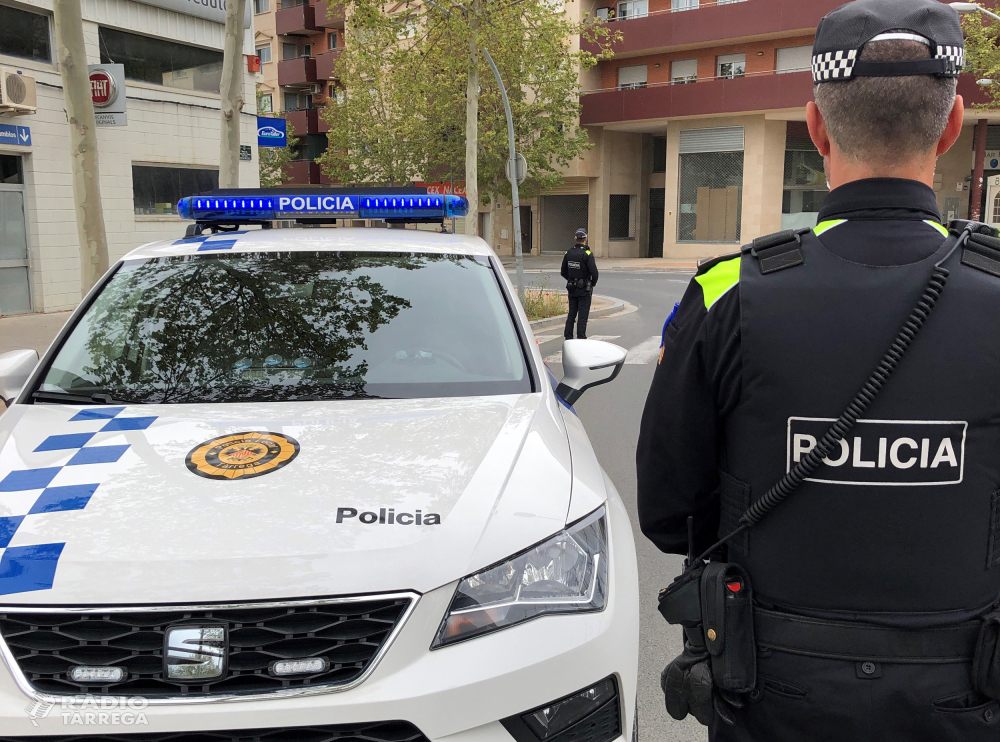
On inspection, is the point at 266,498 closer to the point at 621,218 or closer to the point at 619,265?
the point at 619,265

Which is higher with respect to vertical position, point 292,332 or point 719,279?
point 719,279

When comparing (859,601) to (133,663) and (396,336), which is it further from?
(396,336)

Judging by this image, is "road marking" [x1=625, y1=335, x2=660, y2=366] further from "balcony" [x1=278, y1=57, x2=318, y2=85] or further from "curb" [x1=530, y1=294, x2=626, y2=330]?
"balcony" [x1=278, y1=57, x2=318, y2=85]

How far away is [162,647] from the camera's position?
6.16 ft

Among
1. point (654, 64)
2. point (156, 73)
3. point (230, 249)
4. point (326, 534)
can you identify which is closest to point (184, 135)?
point (156, 73)

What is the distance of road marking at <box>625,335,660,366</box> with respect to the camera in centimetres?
1184

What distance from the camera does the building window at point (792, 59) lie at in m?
34.8

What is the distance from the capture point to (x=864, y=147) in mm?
1483

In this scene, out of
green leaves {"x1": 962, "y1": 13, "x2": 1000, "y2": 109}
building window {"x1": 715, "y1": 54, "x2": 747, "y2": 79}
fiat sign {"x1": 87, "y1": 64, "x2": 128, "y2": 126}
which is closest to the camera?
fiat sign {"x1": 87, "y1": 64, "x2": 128, "y2": 126}

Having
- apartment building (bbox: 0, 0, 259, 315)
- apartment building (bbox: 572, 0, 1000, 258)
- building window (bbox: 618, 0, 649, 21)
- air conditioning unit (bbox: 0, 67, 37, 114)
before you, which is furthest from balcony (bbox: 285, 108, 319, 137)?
air conditioning unit (bbox: 0, 67, 37, 114)

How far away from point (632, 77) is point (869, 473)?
40833 millimetres

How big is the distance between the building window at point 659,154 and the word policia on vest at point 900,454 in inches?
1730

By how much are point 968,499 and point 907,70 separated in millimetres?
686

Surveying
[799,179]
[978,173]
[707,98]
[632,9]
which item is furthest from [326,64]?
[978,173]
